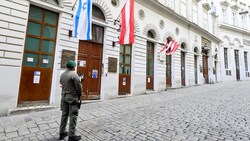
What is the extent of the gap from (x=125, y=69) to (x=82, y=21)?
4.96m

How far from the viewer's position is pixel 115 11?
1005cm

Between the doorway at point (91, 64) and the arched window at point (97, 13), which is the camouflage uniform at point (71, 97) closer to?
the doorway at point (91, 64)

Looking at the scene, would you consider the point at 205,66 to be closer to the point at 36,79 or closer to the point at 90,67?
the point at 90,67

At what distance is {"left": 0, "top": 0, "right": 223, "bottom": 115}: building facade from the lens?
623 cm

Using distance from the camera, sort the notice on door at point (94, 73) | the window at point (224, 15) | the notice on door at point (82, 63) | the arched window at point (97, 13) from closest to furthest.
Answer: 1. the notice on door at point (82, 63)
2. the notice on door at point (94, 73)
3. the arched window at point (97, 13)
4. the window at point (224, 15)

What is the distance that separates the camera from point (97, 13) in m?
9.32

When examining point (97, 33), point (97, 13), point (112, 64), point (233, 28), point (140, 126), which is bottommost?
point (140, 126)

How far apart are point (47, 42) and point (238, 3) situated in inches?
1427

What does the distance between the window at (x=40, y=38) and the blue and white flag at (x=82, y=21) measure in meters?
1.58

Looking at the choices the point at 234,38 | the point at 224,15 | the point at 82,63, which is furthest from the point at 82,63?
the point at 234,38

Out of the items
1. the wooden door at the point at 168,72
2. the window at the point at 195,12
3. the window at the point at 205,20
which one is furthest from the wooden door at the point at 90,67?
the window at the point at 205,20

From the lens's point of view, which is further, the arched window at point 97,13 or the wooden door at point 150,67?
the wooden door at point 150,67

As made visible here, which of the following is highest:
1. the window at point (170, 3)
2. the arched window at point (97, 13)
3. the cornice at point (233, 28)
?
the cornice at point (233, 28)

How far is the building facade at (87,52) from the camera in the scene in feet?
20.5
